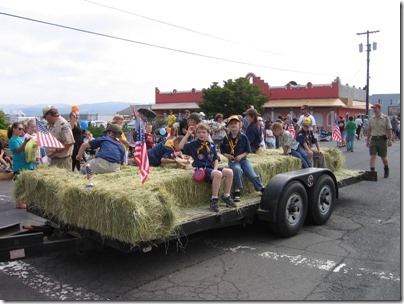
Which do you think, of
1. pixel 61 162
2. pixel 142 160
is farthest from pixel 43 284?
pixel 61 162

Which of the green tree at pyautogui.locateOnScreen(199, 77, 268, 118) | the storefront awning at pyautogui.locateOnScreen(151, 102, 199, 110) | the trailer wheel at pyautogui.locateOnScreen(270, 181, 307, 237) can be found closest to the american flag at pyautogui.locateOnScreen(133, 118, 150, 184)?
the trailer wheel at pyautogui.locateOnScreen(270, 181, 307, 237)

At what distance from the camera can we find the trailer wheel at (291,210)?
221 inches

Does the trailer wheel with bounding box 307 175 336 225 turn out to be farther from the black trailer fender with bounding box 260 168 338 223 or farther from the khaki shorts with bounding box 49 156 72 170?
the khaki shorts with bounding box 49 156 72 170

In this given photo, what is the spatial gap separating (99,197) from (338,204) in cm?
535

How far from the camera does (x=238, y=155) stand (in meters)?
6.22

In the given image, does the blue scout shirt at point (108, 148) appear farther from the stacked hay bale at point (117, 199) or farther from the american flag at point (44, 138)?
the american flag at point (44, 138)

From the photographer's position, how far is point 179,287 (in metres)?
4.28

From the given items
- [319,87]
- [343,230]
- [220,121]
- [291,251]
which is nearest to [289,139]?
[343,230]

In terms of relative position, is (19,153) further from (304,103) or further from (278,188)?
(304,103)

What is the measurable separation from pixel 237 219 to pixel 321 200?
76.4 inches

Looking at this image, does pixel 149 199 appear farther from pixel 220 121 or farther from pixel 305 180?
pixel 220 121

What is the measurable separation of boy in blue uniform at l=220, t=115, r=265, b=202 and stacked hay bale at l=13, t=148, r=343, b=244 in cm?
54

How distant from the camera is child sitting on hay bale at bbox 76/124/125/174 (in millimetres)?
5684

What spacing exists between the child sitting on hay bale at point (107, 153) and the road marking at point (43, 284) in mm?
1473
